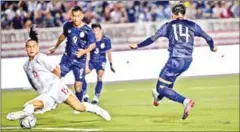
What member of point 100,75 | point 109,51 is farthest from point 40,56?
point 109,51

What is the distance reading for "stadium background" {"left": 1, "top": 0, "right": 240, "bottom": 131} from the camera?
9.16 metres

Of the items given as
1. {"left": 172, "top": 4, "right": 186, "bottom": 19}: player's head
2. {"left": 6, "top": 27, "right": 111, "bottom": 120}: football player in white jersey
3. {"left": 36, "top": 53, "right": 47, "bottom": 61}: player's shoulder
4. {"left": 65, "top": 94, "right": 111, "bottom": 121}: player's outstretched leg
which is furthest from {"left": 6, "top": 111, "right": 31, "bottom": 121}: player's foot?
{"left": 172, "top": 4, "right": 186, "bottom": 19}: player's head

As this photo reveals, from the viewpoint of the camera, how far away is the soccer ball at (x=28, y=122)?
8.80 m

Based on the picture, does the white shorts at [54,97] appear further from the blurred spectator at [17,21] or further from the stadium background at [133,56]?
the blurred spectator at [17,21]

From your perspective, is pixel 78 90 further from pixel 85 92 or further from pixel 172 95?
pixel 172 95

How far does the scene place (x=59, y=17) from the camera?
31.7 ft

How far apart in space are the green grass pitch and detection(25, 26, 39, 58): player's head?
0.44 meters

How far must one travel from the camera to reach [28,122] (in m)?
8.88

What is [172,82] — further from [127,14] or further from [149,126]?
[127,14]

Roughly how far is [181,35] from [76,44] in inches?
40.6

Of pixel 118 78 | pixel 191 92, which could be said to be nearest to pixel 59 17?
pixel 118 78

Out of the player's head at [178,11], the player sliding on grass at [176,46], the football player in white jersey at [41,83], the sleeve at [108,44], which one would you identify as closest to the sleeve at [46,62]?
the football player in white jersey at [41,83]

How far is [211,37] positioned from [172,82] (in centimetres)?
70

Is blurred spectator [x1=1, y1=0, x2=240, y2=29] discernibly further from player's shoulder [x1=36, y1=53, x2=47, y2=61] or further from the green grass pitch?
the green grass pitch
